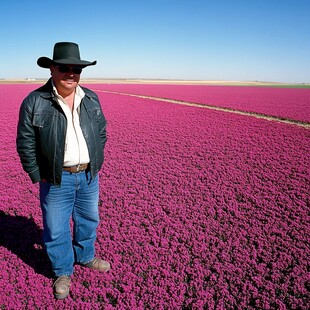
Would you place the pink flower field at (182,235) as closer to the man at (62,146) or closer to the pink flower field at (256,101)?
the man at (62,146)

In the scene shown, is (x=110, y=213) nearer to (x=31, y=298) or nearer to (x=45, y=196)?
(x=31, y=298)

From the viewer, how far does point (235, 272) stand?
4109mm

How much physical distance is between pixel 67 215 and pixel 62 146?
929mm

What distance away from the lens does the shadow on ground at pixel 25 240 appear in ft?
13.6

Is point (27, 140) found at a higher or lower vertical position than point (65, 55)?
lower

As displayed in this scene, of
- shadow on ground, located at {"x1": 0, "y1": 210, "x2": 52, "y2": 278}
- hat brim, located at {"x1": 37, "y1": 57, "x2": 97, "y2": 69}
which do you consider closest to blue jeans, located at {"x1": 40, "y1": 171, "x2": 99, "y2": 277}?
shadow on ground, located at {"x1": 0, "y1": 210, "x2": 52, "y2": 278}

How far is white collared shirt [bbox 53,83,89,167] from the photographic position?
2.98 m

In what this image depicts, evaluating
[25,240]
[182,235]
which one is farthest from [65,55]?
[182,235]

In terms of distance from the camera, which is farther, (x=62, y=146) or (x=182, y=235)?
(x=182, y=235)

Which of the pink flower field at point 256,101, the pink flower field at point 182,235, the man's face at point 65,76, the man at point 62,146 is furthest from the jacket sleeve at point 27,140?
the pink flower field at point 256,101

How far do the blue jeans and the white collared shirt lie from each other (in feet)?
0.62

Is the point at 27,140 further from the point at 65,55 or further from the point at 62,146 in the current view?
the point at 65,55

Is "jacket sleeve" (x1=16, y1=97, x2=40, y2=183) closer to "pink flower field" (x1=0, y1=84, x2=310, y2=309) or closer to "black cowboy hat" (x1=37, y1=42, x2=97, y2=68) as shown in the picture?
"black cowboy hat" (x1=37, y1=42, x2=97, y2=68)

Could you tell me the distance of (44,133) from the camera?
9.40ft
